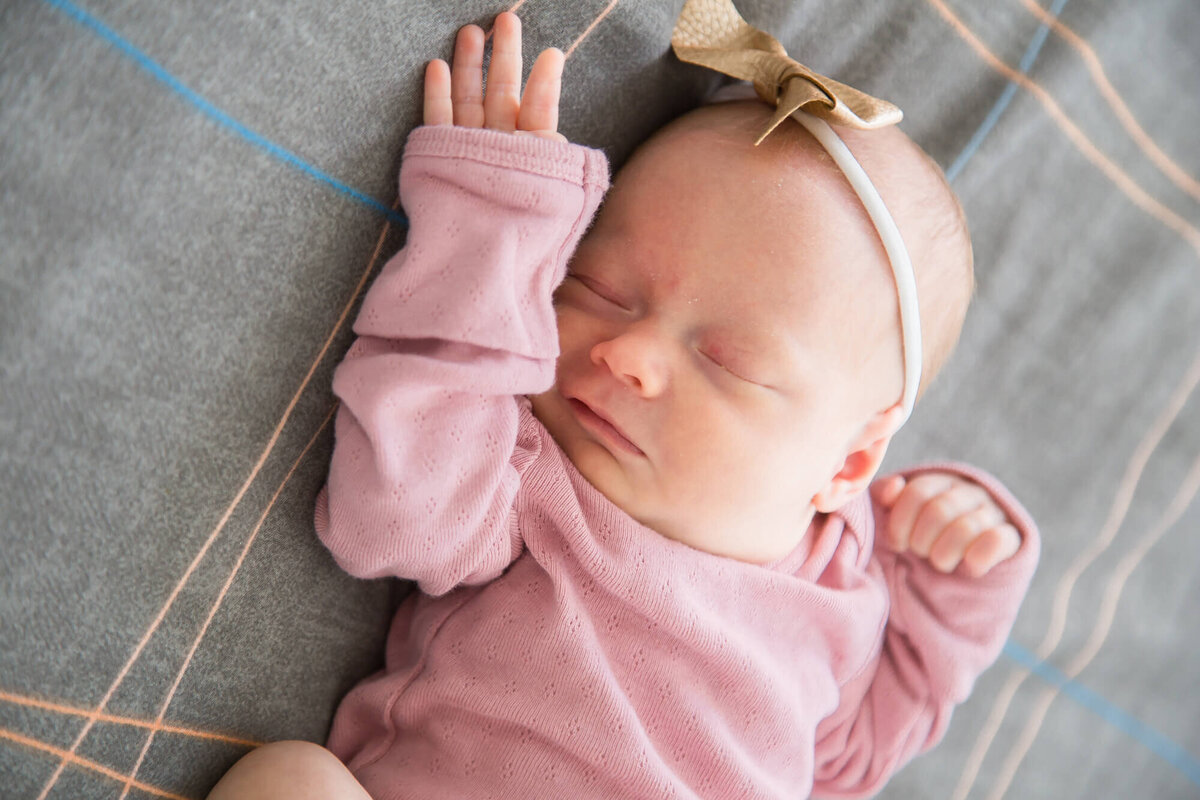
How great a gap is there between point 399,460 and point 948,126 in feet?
3.29

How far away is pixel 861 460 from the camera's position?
1197mm

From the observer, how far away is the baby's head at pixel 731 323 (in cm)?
103

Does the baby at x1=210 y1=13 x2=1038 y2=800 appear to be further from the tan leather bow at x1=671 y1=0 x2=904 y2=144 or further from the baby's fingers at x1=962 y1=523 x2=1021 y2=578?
the baby's fingers at x1=962 y1=523 x2=1021 y2=578

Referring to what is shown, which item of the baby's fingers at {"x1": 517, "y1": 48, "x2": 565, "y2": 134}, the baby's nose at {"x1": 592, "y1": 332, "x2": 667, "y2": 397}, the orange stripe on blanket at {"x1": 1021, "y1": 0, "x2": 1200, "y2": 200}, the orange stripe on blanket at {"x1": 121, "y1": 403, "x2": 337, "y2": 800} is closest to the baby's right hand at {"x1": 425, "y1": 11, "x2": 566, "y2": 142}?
the baby's fingers at {"x1": 517, "y1": 48, "x2": 565, "y2": 134}

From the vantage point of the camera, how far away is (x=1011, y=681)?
160 centimetres

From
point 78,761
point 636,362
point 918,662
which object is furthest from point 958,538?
point 78,761

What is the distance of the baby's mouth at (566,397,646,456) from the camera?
3.43 ft

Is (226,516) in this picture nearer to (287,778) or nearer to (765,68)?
(287,778)

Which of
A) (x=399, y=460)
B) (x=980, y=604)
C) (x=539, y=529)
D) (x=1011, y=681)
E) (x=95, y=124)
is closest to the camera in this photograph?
(x=95, y=124)

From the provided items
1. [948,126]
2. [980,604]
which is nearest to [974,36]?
[948,126]

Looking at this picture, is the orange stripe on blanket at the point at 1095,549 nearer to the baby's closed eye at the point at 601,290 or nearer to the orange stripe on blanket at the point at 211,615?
the baby's closed eye at the point at 601,290

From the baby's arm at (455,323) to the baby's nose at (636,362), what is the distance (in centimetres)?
6

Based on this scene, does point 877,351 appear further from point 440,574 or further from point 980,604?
point 440,574

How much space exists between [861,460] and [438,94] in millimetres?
661
